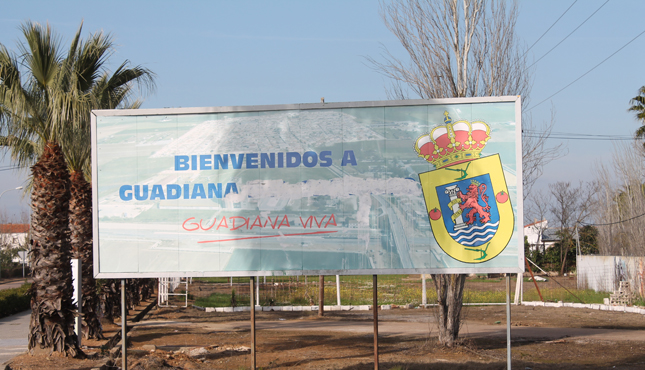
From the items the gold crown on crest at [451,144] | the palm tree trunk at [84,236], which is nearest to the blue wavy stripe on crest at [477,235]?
the gold crown on crest at [451,144]

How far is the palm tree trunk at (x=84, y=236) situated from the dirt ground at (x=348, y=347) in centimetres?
90

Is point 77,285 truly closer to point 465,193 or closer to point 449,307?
point 449,307

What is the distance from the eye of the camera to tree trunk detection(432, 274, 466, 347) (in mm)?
12141

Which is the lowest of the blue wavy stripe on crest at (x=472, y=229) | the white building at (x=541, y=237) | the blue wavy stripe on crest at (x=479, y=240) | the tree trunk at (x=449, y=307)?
the white building at (x=541, y=237)

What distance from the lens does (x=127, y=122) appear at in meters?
8.25

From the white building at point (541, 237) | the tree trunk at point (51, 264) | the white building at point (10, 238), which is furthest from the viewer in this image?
the white building at point (541, 237)

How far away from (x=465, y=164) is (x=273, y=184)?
2.97 meters

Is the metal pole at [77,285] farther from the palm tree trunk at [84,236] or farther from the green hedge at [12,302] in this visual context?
the green hedge at [12,302]

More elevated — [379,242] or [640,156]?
[640,156]

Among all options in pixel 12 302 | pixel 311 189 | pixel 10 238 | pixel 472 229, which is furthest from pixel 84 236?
pixel 10 238

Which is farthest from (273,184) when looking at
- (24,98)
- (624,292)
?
(624,292)

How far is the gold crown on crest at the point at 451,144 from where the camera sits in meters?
8.02

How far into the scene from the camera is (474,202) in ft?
26.2

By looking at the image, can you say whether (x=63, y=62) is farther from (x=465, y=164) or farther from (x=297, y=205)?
(x=465, y=164)
